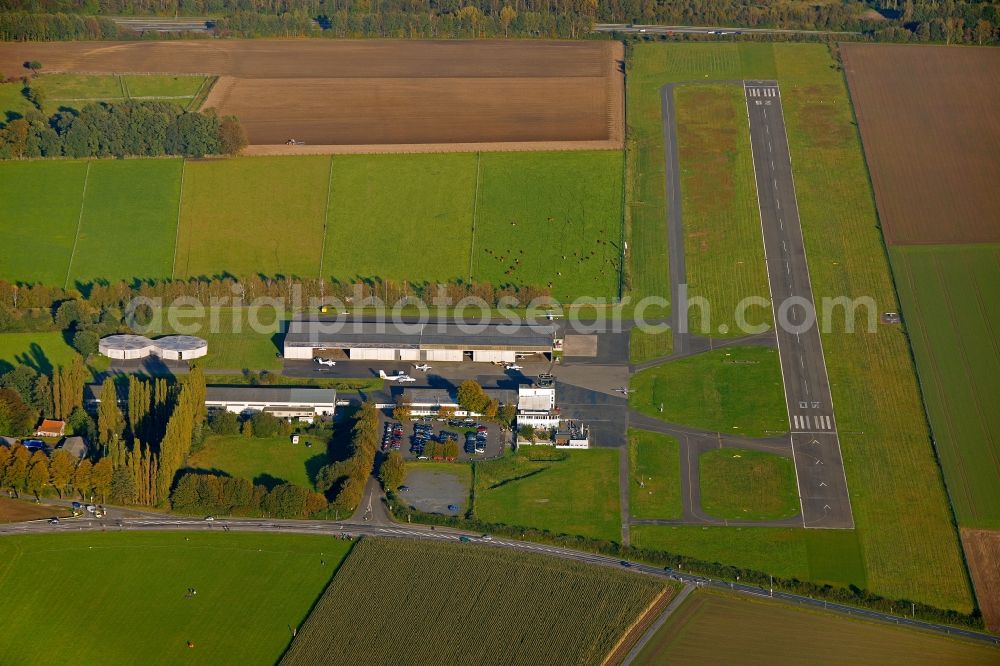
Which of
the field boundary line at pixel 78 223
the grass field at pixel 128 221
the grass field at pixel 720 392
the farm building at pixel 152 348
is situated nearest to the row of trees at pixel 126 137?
the grass field at pixel 128 221

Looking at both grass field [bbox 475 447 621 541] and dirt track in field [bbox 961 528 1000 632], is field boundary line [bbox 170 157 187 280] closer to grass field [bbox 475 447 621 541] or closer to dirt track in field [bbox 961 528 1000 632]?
grass field [bbox 475 447 621 541]

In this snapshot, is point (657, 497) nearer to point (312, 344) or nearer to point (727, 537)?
point (727, 537)

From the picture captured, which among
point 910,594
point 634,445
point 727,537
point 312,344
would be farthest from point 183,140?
point 910,594

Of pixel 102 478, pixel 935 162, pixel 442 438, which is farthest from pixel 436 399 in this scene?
pixel 935 162

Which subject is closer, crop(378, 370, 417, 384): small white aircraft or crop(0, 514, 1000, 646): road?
crop(0, 514, 1000, 646): road

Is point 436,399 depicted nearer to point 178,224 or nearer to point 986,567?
point 178,224

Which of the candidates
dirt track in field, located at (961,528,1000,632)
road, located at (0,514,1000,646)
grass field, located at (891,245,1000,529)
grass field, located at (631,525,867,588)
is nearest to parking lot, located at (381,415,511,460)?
road, located at (0,514,1000,646)
